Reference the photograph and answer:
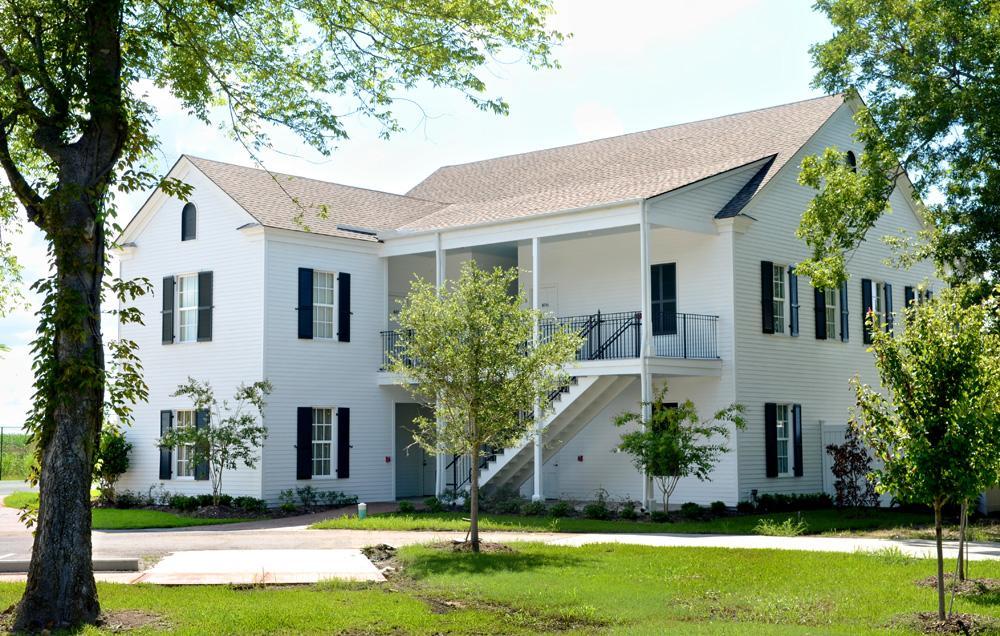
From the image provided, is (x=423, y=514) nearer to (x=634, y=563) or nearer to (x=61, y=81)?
(x=634, y=563)

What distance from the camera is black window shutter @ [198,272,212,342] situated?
89.1 ft

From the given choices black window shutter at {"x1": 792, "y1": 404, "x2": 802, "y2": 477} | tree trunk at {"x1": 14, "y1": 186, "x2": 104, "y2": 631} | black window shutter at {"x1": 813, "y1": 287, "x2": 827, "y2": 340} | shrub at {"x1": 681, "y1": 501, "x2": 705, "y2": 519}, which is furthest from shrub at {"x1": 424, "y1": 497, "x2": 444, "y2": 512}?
tree trunk at {"x1": 14, "y1": 186, "x2": 104, "y2": 631}

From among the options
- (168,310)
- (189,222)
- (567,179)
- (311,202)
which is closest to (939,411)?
(567,179)

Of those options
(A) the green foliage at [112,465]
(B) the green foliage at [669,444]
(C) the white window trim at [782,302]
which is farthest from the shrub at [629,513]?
(A) the green foliage at [112,465]

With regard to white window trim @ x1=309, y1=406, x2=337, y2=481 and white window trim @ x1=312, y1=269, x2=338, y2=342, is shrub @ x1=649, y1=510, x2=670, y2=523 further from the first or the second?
white window trim @ x1=312, y1=269, x2=338, y2=342

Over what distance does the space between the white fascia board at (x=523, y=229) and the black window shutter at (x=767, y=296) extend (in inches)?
172

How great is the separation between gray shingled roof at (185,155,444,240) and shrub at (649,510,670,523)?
1062 cm

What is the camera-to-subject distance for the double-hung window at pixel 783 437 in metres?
25.9

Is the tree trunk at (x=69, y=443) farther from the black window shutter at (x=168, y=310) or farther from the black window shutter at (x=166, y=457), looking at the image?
the black window shutter at (x=168, y=310)

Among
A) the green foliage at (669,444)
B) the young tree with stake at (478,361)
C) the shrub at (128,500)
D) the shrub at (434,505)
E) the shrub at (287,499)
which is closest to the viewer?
the young tree with stake at (478,361)

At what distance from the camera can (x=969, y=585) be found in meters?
12.9

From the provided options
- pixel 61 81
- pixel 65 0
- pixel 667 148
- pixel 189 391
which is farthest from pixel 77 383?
pixel 667 148

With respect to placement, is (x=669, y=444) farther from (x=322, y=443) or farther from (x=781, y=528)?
(x=322, y=443)

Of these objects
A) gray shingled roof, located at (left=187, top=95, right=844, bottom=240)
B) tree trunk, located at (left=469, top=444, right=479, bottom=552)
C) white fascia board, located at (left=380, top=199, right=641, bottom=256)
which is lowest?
tree trunk, located at (left=469, top=444, right=479, bottom=552)
